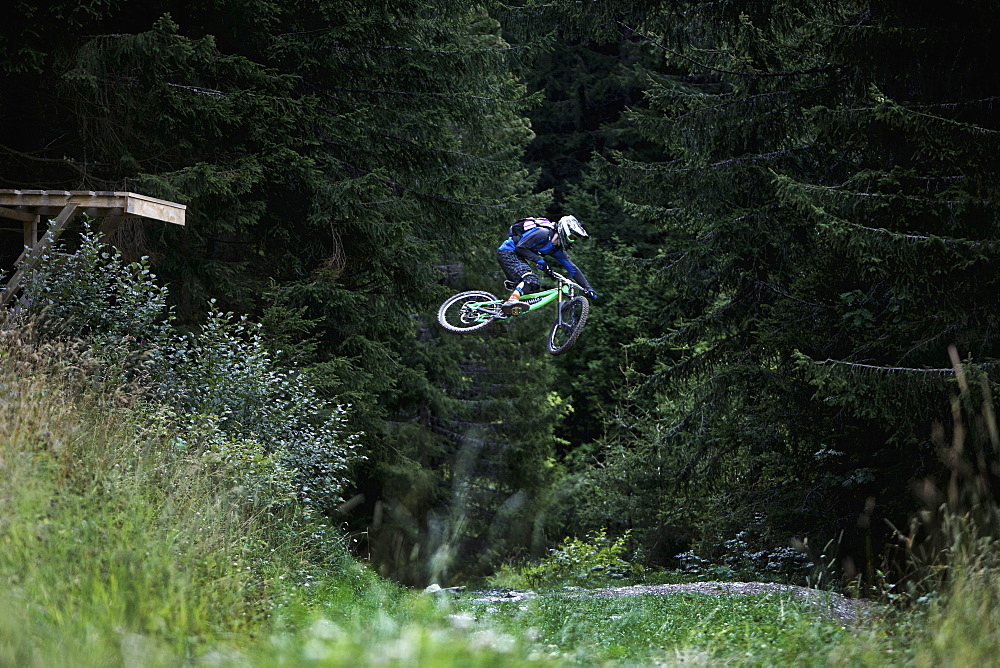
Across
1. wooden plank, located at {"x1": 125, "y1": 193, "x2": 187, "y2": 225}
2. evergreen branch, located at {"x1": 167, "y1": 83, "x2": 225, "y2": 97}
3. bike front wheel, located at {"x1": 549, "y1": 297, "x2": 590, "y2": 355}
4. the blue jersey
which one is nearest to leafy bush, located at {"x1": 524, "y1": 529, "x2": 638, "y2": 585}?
bike front wheel, located at {"x1": 549, "y1": 297, "x2": 590, "y2": 355}

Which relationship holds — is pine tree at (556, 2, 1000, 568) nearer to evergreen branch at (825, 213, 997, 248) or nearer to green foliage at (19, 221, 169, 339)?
evergreen branch at (825, 213, 997, 248)

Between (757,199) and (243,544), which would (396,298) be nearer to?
(757,199)

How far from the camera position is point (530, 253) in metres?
10.2

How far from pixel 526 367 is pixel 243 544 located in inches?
659

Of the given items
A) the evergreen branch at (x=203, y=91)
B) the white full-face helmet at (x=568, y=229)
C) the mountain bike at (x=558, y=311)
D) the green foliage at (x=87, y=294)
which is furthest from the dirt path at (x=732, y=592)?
the evergreen branch at (x=203, y=91)

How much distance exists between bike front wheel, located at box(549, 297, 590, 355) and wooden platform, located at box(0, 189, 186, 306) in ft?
13.4

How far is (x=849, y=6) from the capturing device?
41.6 feet

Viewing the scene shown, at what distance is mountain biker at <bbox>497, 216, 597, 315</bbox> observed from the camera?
9.93 metres

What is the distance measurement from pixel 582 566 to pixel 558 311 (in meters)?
8.29

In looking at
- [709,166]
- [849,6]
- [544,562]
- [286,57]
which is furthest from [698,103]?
[544,562]

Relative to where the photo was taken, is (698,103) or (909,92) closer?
(909,92)

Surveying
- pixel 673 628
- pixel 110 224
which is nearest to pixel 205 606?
pixel 673 628

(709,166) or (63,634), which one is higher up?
(709,166)

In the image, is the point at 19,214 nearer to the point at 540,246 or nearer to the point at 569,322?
the point at 540,246
